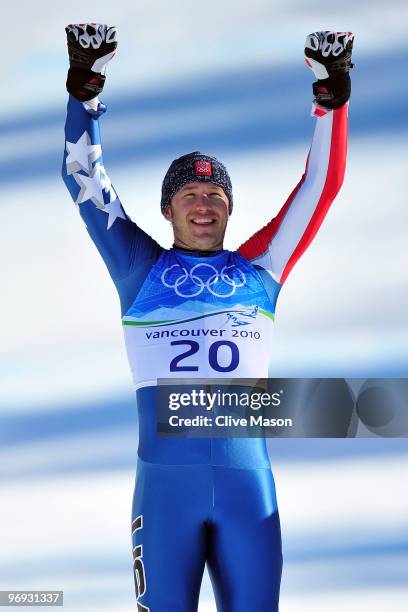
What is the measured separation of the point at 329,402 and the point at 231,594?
0.63 m

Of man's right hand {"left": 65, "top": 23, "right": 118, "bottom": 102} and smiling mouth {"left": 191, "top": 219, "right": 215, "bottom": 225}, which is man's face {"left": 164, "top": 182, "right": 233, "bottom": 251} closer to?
smiling mouth {"left": 191, "top": 219, "right": 215, "bottom": 225}

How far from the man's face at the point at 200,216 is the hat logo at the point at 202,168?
0.03 metres

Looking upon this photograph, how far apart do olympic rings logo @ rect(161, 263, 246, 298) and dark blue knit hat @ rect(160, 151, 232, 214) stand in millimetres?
254

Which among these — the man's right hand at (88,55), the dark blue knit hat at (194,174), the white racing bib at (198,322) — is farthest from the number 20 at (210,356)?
the man's right hand at (88,55)

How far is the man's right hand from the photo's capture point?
10.3 feet

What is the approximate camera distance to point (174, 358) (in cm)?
301

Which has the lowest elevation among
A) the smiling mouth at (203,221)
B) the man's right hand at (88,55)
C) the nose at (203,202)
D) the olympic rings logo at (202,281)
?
the olympic rings logo at (202,281)

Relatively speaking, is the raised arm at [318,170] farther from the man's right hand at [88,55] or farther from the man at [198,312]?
the man's right hand at [88,55]

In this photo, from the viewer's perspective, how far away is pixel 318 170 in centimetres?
326

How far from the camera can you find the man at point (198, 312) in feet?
9.29

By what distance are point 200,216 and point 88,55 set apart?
54cm

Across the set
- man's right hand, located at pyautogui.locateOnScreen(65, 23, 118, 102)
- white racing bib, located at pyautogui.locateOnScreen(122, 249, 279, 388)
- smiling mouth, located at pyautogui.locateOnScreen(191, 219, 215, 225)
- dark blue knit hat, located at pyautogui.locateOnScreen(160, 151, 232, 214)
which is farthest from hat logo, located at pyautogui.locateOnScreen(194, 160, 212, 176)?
man's right hand, located at pyautogui.locateOnScreen(65, 23, 118, 102)

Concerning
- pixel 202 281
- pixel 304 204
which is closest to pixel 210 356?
pixel 202 281

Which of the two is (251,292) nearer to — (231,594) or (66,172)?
(66,172)
